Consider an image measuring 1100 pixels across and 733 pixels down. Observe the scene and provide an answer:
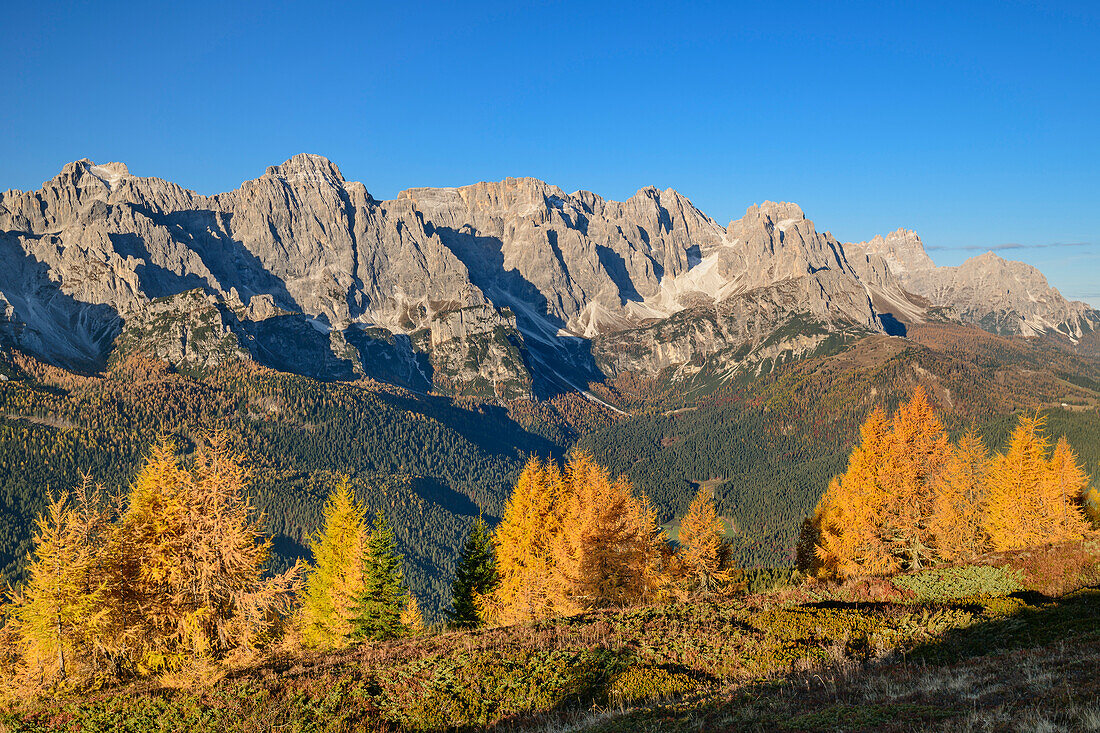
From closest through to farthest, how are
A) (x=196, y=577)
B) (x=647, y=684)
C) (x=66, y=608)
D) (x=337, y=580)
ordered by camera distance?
(x=647, y=684), (x=196, y=577), (x=66, y=608), (x=337, y=580)

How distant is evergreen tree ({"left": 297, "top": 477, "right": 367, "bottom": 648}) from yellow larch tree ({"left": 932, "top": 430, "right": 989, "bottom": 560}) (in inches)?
1539

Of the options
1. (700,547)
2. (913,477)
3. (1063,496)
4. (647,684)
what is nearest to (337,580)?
(647,684)

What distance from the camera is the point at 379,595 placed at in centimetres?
4184

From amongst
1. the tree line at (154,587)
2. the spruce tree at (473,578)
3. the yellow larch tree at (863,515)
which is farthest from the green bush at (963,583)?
the spruce tree at (473,578)

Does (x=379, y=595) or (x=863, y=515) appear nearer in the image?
(x=379, y=595)

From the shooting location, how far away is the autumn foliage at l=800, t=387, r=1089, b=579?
4250 cm

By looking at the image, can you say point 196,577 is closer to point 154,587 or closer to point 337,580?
point 154,587

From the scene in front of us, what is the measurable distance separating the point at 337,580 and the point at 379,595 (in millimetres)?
3173

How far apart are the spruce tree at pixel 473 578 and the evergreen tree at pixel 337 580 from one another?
792 cm

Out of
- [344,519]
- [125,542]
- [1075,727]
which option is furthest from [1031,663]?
[344,519]

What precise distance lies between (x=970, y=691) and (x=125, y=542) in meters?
29.1

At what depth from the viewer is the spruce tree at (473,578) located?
46250 millimetres

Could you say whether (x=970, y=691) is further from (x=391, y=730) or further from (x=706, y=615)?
(x=391, y=730)

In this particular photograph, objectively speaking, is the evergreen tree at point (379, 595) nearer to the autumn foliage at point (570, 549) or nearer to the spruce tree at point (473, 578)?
the spruce tree at point (473, 578)
